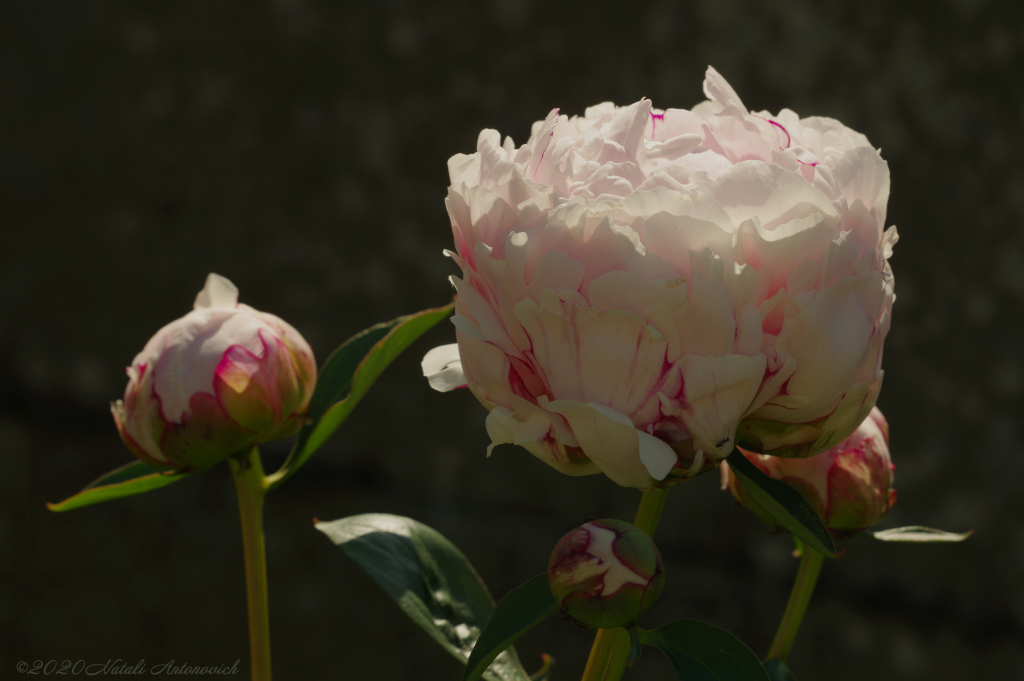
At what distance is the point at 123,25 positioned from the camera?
0.81 m

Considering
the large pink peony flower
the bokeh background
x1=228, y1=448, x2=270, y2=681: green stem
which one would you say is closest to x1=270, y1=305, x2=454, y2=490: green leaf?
x1=228, y1=448, x2=270, y2=681: green stem

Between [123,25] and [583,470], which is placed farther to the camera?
[123,25]

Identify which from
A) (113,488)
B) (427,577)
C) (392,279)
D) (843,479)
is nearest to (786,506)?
(843,479)

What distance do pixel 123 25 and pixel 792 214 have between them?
83cm

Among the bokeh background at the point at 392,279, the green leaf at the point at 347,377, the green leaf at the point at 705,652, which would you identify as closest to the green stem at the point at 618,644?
the green leaf at the point at 705,652

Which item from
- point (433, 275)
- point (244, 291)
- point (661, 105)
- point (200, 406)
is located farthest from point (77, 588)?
point (661, 105)

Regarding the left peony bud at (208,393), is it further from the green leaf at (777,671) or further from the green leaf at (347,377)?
the green leaf at (777,671)

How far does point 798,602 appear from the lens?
12.1 inches

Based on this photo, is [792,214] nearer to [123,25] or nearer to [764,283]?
[764,283]

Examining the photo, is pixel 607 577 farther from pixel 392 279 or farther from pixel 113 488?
pixel 392 279

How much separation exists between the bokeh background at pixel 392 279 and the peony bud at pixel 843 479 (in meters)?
0.55

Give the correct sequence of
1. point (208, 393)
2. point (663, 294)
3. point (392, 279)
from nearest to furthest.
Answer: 1. point (663, 294)
2. point (208, 393)
3. point (392, 279)

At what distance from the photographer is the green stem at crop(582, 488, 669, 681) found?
0.25 meters

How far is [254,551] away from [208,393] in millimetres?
76
